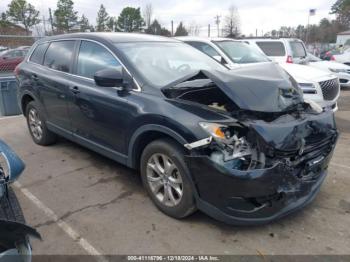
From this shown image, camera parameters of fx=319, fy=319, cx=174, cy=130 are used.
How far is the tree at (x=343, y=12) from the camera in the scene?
63.5 metres

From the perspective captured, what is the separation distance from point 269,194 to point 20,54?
18.6 metres

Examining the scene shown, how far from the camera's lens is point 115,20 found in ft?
195

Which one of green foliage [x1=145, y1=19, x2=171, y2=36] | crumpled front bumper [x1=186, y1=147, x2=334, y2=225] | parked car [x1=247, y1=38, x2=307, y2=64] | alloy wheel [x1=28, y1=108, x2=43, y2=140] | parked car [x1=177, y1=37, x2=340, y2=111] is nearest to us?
crumpled front bumper [x1=186, y1=147, x2=334, y2=225]

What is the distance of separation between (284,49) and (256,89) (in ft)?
25.2

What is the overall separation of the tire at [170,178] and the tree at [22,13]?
5144 cm

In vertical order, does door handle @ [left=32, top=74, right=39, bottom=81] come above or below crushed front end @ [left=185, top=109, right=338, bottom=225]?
above

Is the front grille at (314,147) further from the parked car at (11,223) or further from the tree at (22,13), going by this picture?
the tree at (22,13)

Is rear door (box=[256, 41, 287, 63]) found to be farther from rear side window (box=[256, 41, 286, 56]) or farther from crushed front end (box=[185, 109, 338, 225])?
crushed front end (box=[185, 109, 338, 225])

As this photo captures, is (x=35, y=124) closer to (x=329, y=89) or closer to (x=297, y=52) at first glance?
(x=329, y=89)

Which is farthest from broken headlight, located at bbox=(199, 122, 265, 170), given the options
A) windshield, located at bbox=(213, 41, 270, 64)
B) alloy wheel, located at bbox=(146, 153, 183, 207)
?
windshield, located at bbox=(213, 41, 270, 64)

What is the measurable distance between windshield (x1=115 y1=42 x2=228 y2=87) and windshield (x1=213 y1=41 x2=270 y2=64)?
361 cm

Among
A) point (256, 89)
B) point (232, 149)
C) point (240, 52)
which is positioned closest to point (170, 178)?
point (232, 149)

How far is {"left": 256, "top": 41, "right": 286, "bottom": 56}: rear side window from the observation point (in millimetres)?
9961

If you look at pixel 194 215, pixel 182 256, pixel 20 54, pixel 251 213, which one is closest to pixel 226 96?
pixel 251 213
